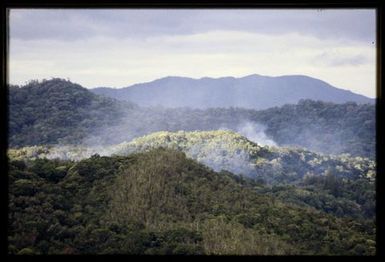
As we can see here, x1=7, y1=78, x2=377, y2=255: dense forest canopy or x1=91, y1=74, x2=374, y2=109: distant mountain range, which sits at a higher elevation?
x1=91, y1=74, x2=374, y2=109: distant mountain range

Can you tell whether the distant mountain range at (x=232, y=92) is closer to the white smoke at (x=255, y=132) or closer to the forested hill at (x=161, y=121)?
the forested hill at (x=161, y=121)

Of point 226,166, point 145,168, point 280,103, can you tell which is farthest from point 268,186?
point 280,103

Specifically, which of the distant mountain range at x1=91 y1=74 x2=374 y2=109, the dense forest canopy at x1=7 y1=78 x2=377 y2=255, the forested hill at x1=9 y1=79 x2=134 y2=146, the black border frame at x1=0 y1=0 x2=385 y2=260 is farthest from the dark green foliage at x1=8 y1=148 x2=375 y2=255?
the black border frame at x1=0 y1=0 x2=385 y2=260

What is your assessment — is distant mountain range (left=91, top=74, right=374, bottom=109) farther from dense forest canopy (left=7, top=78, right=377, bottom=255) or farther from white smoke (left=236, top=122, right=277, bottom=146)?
white smoke (left=236, top=122, right=277, bottom=146)
